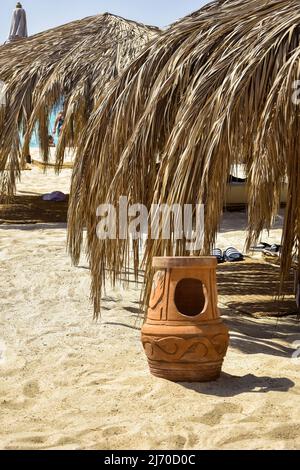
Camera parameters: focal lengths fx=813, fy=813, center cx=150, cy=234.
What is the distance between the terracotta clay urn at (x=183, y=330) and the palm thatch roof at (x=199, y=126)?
50 centimetres

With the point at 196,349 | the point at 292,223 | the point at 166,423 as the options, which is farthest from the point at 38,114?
the point at 166,423

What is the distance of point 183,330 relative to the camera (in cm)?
385

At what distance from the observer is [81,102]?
8211 mm

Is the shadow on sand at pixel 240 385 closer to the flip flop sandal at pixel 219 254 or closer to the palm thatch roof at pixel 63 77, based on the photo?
the flip flop sandal at pixel 219 254

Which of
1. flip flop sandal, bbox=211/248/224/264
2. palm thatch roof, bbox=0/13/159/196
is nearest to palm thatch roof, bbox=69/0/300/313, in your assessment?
flip flop sandal, bbox=211/248/224/264

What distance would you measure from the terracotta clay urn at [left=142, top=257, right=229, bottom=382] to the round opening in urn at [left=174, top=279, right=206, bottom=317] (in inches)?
10.0

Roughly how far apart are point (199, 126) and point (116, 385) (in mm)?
1560

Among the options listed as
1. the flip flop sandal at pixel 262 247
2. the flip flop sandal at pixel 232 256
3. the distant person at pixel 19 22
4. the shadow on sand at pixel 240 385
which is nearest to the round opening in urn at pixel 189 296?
the shadow on sand at pixel 240 385

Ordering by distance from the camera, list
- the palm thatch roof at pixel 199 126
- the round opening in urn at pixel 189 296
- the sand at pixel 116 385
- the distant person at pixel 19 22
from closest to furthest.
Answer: the sand at pixel 116 385 → the round opening in urn at pixel 189 296 → the palm thatch roof at pixel 199 126 → the distant person at pixel 19 22

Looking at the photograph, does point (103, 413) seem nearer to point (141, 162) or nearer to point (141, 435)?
point (141, 435)

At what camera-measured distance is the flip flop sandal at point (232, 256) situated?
775 cm

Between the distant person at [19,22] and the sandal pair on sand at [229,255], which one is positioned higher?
the distant person at [19,22]
